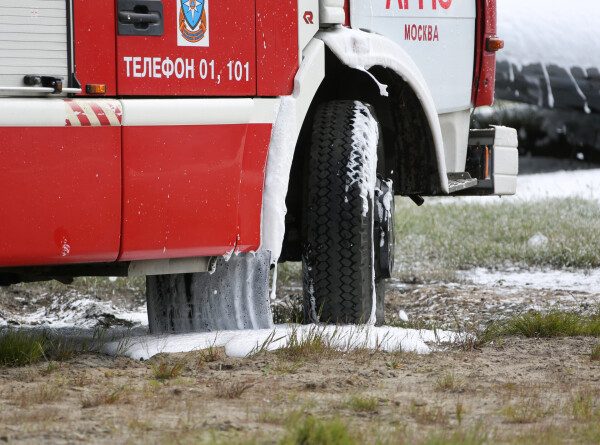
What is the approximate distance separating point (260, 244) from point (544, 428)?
5.41 ft

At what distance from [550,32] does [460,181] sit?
11.0m

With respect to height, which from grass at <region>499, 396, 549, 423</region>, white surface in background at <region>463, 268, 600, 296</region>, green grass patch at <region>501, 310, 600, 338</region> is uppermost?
grass at <region>499, 396, 549, 423</region>

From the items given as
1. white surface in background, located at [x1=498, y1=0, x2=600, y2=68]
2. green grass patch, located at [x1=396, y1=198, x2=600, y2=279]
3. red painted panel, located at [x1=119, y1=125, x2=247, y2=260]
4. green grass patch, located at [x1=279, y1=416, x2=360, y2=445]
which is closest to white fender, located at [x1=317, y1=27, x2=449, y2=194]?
red painted panel, located at [x1=119, y1=125, x2=247, y2=260]

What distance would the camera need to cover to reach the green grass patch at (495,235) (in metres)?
7.90

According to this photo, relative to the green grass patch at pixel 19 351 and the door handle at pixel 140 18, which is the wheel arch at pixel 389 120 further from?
the green grass patch at pixel 19 351

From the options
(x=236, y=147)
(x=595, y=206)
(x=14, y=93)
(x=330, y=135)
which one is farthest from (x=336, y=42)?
(x=595, y=206)

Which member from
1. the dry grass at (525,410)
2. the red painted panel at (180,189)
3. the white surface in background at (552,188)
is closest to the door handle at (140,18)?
the red painted panel at (180,189)

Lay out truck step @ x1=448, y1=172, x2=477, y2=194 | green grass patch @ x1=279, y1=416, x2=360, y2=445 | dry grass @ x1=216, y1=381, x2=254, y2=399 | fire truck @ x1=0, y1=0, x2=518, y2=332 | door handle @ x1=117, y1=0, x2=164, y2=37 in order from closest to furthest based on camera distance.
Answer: green grass patch @ x1=279, y1=416, x2=360, y2=445 < dry grass @ x1=216, y1=381, x2=254, y2=399 < fire truck @ x1=0, y1=0, x2=518, y2=332 < door handle @ x1=117, y1=0, x2=164, y2=37 < truck step @ x1=448, y1=172, x2=477, y2=194

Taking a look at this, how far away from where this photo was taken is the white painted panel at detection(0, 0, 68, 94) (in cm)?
363

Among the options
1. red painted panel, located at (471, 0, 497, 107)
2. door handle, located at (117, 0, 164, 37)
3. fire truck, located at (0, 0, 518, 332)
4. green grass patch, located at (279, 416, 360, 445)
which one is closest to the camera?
green grass patch, located at (279, 416, 360, 445)

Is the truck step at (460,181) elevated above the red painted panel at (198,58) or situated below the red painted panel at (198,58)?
below

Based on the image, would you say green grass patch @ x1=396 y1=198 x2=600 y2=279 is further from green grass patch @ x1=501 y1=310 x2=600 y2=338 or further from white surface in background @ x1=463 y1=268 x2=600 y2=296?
green grass patch @ x1=501 y1=310 x2=600 y2=338

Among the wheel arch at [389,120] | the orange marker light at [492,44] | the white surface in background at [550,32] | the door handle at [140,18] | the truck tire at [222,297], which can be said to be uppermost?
the white surface in background at [550,32]

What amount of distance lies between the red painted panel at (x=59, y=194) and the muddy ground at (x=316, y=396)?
0.47 metres
